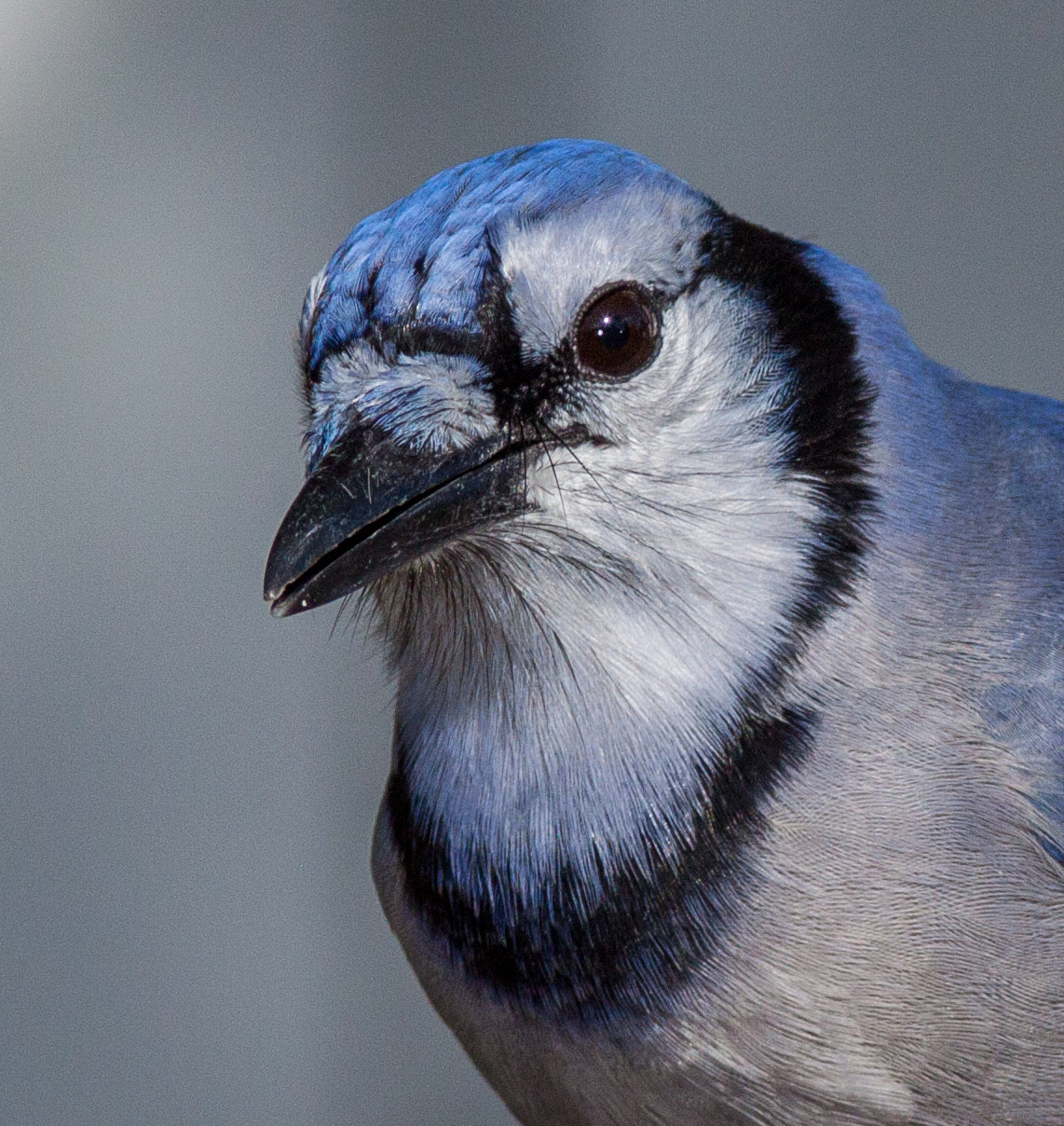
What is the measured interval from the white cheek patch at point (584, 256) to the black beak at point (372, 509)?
11cm

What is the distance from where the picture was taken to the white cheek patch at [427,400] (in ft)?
3.90

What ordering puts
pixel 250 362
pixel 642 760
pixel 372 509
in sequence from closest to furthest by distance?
pixel 372 509, pixel 642 760, pixel 250 362

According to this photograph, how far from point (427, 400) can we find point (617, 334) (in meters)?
0.17

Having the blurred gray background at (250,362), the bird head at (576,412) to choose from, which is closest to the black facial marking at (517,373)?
the bird head at (576,412)

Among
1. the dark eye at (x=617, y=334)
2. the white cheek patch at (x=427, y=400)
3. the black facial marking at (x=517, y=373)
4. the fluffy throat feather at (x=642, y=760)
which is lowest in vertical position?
the fluffy throat feather at (x=642, y=760)

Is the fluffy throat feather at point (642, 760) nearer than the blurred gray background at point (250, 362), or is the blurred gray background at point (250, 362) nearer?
the fluffy throat feather at point (642, 760)

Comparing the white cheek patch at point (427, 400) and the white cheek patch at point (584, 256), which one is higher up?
the white cheek patch at point (584, 256)

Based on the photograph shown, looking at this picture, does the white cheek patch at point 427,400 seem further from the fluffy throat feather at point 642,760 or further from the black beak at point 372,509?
the fluffy throat feather at point 642,760

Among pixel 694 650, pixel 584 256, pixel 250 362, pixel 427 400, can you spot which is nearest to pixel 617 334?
pixel 584 256

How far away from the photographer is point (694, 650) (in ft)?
4.14

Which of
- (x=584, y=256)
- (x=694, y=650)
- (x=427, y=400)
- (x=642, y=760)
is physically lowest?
(x=642, y=760)

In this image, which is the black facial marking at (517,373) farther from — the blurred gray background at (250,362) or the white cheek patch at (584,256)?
the blurred gray background at (250,362)

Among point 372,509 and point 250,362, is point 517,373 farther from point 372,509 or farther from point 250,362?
point 250,362

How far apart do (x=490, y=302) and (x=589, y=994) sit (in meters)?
0.59
